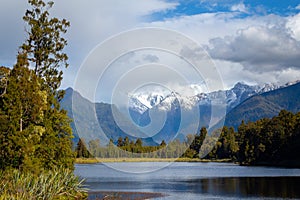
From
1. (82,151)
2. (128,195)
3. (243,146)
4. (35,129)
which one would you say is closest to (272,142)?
(243,146)

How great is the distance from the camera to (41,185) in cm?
3484

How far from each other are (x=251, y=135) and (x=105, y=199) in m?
109

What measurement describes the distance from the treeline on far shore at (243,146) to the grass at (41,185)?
273 feet

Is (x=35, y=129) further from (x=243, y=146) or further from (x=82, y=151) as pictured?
(x=82, y=151)

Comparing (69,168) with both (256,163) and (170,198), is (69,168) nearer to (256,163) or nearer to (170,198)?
(170,198)

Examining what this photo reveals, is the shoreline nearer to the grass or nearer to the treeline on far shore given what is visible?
the grass

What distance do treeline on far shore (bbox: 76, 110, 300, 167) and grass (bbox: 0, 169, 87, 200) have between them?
83265mm

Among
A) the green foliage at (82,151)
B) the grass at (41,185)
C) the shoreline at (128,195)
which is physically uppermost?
the green foliage at (82,151)

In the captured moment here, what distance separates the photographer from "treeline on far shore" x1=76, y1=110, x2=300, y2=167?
128 metres

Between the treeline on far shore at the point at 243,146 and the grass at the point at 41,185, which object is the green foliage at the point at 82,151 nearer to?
the treeline on far shore at the point at 243,146

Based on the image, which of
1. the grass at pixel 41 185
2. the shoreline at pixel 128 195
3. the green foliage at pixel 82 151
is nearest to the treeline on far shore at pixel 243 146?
the green foliage at pixel 82 151

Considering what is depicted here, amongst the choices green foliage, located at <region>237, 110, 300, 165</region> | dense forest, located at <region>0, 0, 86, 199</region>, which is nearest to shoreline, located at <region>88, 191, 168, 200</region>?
dense forest, located at <region>0, 0, 86, 199</region>

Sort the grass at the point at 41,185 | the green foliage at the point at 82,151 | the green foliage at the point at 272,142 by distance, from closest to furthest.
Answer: the grass at the point at 41,185 → the green foliage at the point at 272,142 → the green foliage at the point at 82,151

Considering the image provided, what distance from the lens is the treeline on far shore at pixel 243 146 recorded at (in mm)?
128062
